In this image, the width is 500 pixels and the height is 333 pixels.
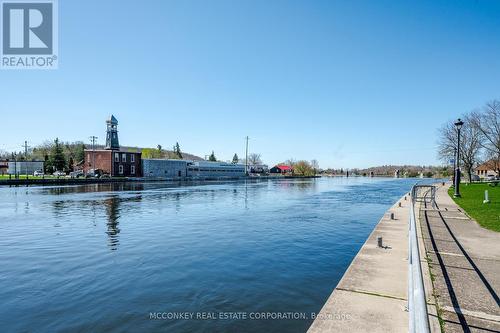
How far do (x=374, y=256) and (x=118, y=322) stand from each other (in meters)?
6.23

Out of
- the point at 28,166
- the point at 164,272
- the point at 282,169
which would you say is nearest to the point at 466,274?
the point at 164,272

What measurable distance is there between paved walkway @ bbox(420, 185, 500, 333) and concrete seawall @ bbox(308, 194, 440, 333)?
25cm

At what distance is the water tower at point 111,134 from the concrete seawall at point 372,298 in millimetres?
77934

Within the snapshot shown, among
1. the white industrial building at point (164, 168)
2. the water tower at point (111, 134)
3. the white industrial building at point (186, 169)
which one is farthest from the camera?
the white industrial building at point (186, 169)

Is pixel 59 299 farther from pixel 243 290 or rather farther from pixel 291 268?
pixel 291 268

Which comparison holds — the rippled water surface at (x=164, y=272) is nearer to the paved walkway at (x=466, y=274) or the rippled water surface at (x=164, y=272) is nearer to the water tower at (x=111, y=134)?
the paved walkway at (x=466, y=274)

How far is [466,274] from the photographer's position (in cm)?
639

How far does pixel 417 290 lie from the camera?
2.59m

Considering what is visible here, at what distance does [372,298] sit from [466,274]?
2.61 metres

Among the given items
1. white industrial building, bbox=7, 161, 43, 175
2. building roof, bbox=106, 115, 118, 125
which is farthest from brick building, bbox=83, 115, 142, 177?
white industrial building, bbox=7, 161, 43, 175

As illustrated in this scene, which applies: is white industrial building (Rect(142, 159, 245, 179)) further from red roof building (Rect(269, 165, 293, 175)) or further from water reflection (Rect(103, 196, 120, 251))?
water reflection (Rect(103, 196, 120, 251))

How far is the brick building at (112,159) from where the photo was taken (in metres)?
74.1

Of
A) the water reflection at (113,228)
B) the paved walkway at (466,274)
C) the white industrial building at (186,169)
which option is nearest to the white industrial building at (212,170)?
the white industrial building at (186,169)

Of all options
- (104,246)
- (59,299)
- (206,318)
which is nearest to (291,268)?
(206,318)
